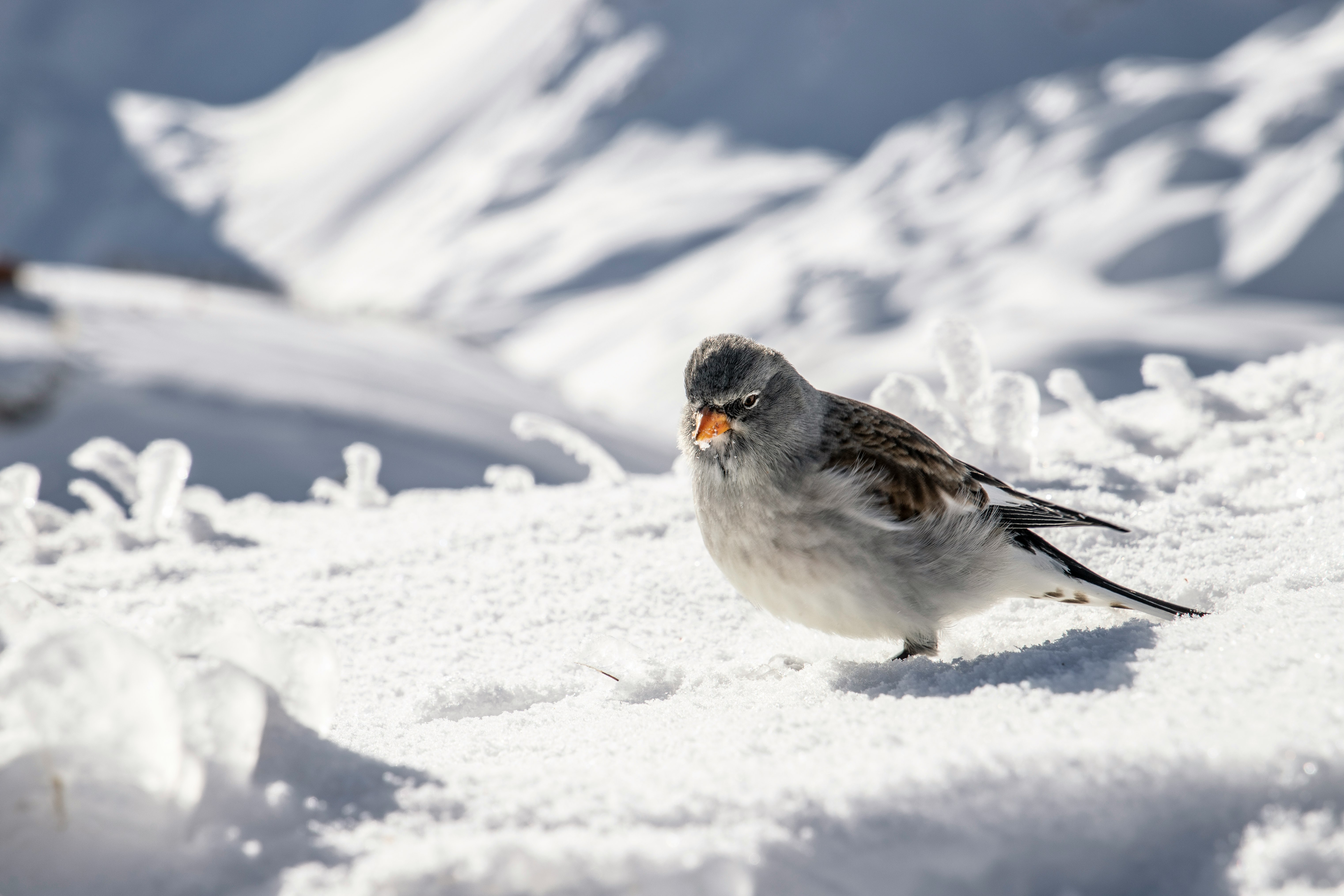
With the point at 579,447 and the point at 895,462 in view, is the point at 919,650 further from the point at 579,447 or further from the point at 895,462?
the point at 579,447

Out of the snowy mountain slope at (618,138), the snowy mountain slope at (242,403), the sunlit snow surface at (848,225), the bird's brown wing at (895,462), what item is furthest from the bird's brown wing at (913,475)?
the snowy mountain slope at (618,138)

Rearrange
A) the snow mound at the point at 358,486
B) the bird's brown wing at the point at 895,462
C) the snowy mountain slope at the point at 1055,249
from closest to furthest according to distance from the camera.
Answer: the bird's brown wing at the point at 895,462, the snow mound at the point at 358,486, the snowy mountain slope at the point at 1055,249

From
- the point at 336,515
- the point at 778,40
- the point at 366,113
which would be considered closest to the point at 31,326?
the point at 336,515

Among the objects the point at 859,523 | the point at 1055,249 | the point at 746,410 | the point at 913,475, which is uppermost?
the point at 1055,249

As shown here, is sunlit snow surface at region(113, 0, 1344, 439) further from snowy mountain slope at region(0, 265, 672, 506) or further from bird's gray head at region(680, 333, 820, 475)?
bird's gray head at region(680, 333, 820, 475)

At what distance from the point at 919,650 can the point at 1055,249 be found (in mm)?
6338

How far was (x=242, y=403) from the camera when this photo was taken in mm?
4332

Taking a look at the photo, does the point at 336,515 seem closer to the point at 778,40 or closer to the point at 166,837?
the point at 166,837

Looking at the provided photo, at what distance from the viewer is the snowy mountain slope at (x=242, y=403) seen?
401cm

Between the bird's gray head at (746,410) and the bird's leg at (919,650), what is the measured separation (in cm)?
40

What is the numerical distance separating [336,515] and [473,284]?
7.57m

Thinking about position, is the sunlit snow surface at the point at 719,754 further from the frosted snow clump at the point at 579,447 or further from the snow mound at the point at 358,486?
the snow mound at the point at 358,486

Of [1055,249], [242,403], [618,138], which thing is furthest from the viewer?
[618,138]

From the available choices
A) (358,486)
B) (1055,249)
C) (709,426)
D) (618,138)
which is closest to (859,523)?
(709,426)
